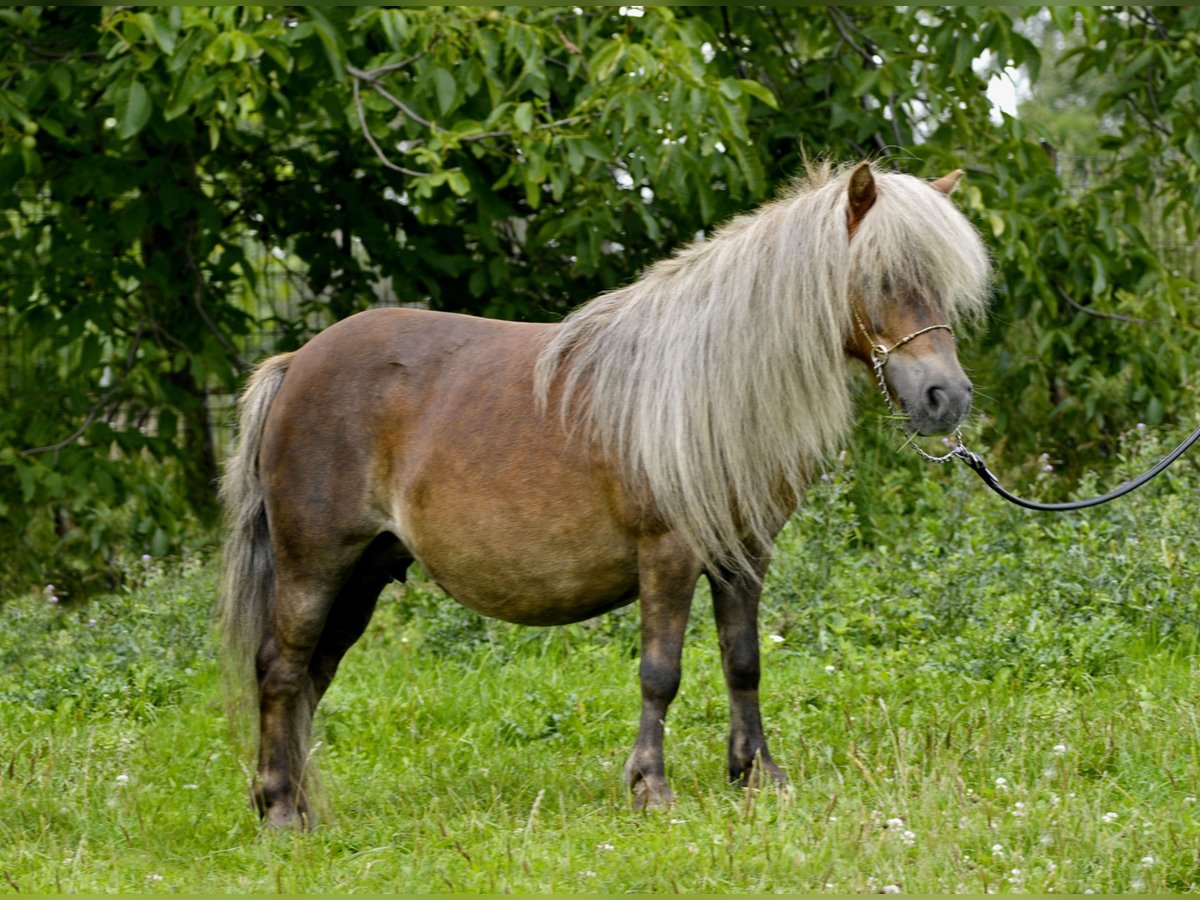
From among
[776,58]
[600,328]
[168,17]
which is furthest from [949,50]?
[168,17]

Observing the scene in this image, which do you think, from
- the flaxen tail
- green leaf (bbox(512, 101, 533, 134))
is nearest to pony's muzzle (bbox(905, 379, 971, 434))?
the flaxen tail

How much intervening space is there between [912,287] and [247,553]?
96.1 inches

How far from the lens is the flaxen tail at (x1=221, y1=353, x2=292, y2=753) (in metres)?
4.67

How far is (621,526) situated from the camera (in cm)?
406

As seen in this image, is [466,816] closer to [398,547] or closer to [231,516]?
[398,547]

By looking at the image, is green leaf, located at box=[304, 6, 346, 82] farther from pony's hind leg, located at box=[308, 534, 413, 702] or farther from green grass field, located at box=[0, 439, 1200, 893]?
green grass field, located at box=[0, 439, 1200, 893]

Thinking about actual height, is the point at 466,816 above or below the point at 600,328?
below

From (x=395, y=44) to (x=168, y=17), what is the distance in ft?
2.98

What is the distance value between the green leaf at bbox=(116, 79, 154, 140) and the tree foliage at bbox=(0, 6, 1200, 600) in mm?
12

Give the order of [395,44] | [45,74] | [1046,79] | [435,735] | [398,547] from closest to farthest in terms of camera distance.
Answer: [398,547] → [435,735] → [395,44] → [45,74] → [1046,79]

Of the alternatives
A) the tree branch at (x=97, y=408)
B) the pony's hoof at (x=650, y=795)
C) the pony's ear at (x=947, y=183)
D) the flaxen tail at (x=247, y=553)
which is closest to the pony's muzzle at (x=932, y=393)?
the pony's ear at (x=947, y=183)

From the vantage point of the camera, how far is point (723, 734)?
16.6 ft

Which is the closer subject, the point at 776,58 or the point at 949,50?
the point at 949,50

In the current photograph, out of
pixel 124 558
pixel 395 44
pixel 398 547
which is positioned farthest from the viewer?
pixel 124 558
